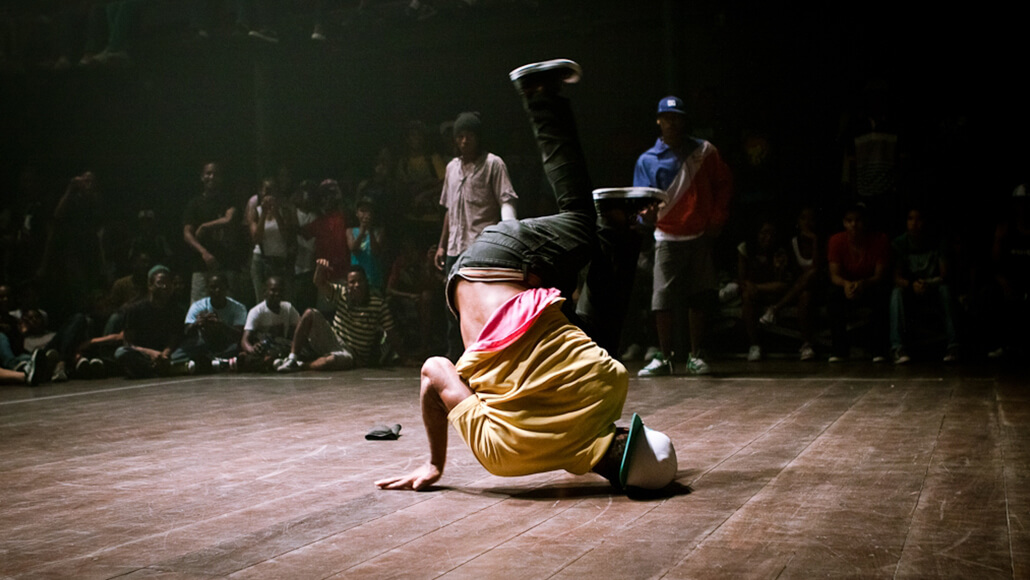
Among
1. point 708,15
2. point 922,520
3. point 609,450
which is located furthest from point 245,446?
point 708,15

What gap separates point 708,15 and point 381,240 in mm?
3452

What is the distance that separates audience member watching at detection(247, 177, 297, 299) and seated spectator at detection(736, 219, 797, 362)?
11.5ft

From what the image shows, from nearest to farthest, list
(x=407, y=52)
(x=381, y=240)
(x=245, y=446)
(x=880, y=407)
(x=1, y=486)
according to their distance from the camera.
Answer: (x=1, y=486) < (x=245, y=446) < (x=880, y=407) < (x=381, y=240) < (x=407, y=52)

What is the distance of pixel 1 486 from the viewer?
10.3 ft

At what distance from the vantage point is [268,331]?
7.38 metres

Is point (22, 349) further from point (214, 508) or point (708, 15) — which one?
point (708, 15)

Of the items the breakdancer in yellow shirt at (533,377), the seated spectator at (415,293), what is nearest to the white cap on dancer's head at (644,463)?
the breakdancer in yellow shirt at (533,377)

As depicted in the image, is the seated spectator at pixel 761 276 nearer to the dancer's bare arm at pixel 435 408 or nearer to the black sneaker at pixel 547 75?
the black sneaker at pixel 547 75

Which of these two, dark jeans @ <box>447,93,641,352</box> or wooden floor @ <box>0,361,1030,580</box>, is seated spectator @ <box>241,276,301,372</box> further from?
dark jeans @ <box>447,93,641,352</box>

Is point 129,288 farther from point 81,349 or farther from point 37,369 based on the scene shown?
point 37,369

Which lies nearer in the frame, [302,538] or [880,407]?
[302,538]

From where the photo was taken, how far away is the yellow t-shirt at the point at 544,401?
2613 millimetres

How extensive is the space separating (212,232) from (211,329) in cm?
101

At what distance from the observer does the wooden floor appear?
6.72ft
